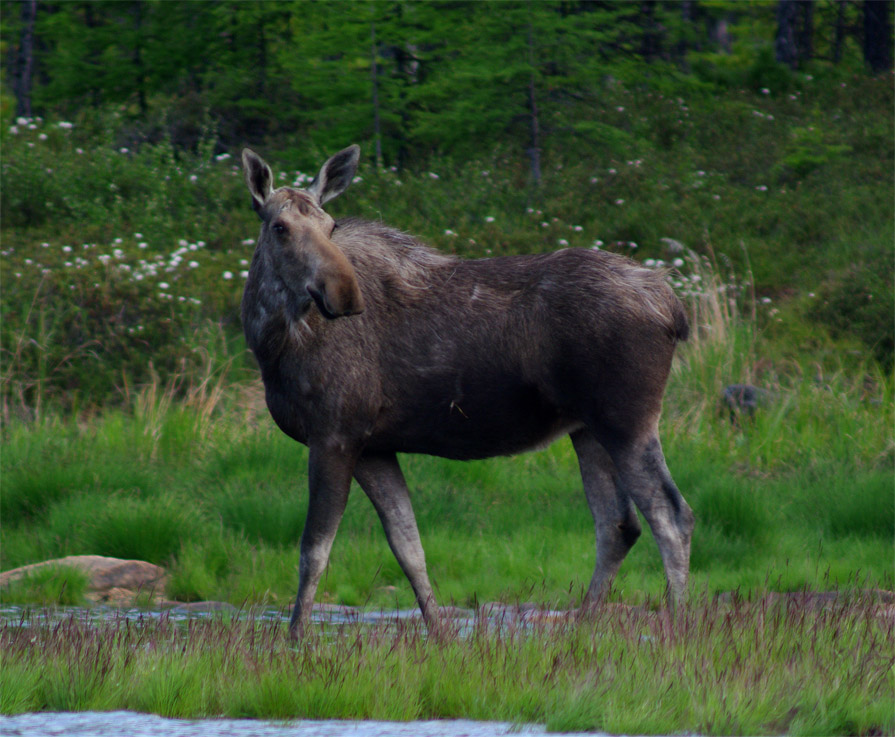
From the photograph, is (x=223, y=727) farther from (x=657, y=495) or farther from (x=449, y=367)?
(x=657, y=495)

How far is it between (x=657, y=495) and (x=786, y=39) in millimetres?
25854

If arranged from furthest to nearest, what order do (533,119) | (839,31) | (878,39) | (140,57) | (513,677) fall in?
(839,31)
(878,39)
(140,57)
(533,119)
(513,677)

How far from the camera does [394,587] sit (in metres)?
8.38

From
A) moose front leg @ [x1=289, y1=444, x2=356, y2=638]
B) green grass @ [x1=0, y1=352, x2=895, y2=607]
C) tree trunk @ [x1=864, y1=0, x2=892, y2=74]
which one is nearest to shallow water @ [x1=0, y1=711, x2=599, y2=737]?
moose front leg @ [x1=289, y1=444, x2=356, y2=638]

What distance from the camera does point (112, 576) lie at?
8508mm

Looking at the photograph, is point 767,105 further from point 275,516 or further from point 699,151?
point 275,516

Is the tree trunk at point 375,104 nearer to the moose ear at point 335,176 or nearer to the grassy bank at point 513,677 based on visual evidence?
the moose ear at point 335,176

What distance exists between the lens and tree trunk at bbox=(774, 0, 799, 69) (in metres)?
28.7

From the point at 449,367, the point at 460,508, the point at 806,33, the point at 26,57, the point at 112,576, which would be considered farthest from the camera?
the point at 806,33

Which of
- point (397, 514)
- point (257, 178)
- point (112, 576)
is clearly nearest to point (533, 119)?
point (112, 576)

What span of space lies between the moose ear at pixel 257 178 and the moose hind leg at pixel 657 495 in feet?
7.76

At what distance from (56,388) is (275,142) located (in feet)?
39.2

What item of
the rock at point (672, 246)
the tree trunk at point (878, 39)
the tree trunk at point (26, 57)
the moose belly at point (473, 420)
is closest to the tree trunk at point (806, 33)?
the tree trunk at point (878, 39)

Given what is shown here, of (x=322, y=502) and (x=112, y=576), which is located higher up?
(x=322, y=502)
